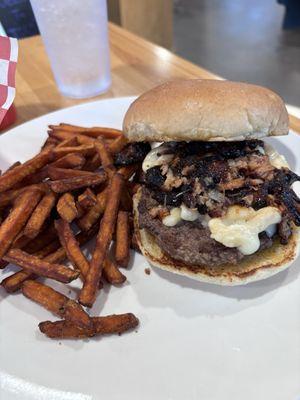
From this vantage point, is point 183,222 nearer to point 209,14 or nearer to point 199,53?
point 199,53

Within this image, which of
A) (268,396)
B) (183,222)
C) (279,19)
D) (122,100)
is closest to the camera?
(268,396)

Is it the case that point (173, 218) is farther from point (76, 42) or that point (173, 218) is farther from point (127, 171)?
point (76, 42)

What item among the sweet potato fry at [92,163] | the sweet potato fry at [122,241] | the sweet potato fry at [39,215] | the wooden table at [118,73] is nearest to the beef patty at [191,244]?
the sweet potato fry at [122,241]

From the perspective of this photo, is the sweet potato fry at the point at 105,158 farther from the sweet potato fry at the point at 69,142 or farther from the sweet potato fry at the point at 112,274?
the sweet potato fry at the point at 112,274

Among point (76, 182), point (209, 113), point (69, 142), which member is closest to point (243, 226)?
point (209, 113)

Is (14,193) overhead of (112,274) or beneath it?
overhead

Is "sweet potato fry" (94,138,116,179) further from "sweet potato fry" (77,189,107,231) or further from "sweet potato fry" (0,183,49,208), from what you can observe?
"sweet potato fry" (0,183,49,208)

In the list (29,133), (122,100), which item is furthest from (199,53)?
(29,133)
